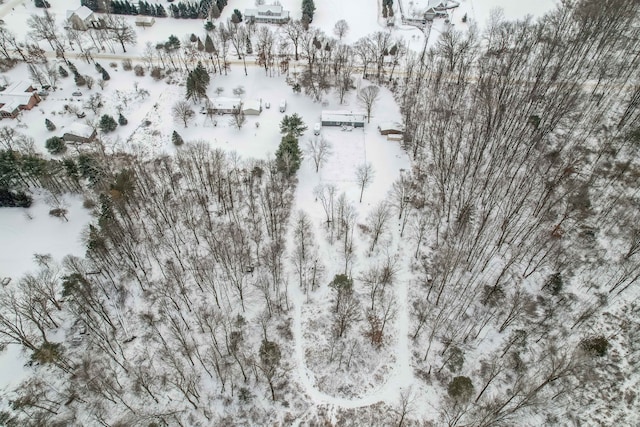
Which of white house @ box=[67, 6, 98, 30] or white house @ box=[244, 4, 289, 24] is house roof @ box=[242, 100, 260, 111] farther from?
white house @ box=[67, 6, 98, 30]

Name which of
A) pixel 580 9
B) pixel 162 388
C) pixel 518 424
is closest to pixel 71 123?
pixel 162 388

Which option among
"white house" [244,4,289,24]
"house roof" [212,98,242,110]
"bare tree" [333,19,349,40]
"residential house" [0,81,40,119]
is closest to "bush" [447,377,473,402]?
"house roof" [212,98,242,110]

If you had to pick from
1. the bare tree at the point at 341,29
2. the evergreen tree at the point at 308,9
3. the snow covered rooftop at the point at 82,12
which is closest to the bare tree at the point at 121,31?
the snow covered rooftop at the point at 82,12

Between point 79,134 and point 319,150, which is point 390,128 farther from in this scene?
point 79,134

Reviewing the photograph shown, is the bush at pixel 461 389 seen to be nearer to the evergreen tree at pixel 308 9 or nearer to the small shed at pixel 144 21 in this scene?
the evergreen tree at pixel 308 9

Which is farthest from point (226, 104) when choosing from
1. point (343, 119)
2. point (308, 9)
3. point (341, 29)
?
point (308, 9)
